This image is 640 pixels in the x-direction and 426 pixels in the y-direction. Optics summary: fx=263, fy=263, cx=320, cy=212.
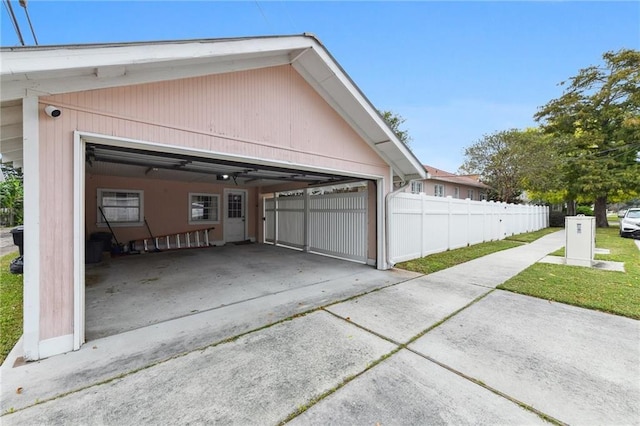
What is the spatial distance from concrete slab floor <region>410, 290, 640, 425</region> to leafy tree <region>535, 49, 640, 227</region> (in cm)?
2046

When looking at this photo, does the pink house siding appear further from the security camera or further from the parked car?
the parked car

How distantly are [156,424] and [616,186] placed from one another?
2572cm

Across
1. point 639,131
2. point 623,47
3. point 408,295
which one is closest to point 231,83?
point 408,295

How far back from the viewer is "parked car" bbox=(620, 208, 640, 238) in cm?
1248

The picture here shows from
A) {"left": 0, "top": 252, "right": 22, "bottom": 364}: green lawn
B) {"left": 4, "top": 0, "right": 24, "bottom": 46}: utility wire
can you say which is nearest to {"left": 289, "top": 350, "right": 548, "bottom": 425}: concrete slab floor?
{"left": 0, "top": 252, "right": 22, "bottom": 364}: green lawn

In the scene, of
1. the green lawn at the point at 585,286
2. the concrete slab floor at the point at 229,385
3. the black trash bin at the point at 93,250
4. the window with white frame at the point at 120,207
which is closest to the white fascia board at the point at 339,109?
the green lawn at the point at 585,286

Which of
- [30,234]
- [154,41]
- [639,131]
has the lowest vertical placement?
[30,234]

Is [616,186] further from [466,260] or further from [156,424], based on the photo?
[156,424]

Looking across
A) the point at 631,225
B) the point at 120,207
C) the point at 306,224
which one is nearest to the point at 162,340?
the point at 306,224

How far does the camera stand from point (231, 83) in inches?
165

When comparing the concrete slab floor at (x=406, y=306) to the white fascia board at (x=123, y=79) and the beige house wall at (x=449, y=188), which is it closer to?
the white fascia board at (x=123, y=79)

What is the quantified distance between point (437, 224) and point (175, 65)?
8617 mm

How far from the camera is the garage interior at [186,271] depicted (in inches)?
165

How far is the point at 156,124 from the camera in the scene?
136 inches
